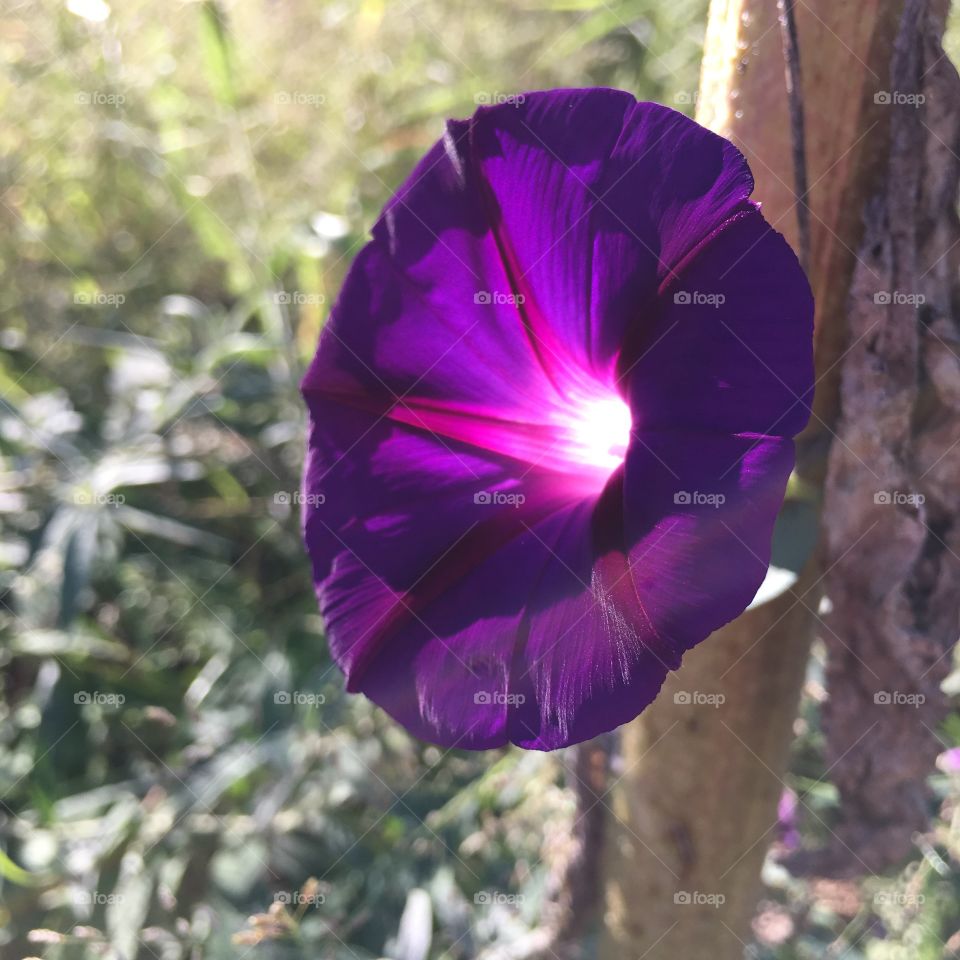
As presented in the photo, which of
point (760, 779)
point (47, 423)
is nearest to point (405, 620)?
point (760, 779)

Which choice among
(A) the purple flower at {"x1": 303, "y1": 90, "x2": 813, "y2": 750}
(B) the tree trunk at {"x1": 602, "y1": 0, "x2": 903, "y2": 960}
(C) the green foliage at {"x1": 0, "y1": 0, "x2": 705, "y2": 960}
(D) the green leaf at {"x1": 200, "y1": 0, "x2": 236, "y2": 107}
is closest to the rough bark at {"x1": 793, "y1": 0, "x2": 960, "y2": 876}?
(B) the tree trunk at {"x1": 602, "y1": 0, "x2": 903, "y2": 960}

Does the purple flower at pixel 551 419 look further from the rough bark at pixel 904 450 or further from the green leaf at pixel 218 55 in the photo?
the green leaf at pixel 218 55

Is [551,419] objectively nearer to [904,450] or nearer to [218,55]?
[904,450]

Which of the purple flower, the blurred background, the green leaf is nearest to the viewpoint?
the purple flower

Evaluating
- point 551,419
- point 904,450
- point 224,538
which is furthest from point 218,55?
point 904,450

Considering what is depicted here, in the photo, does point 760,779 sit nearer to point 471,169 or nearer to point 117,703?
point 471,169

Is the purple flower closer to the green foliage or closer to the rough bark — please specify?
the rough bark
